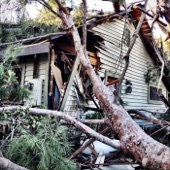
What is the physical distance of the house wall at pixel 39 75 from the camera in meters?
5.58

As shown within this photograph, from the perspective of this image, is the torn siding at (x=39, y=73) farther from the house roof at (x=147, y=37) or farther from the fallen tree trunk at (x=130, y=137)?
the house roof at (x=147, y=37)

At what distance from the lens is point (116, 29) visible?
8531 millimetres

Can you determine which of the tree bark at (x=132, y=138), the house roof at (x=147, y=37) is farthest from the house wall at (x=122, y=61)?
the tree bark at (x=132, y=138)

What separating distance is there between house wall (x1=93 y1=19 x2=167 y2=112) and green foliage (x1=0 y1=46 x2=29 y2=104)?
343 centimetres

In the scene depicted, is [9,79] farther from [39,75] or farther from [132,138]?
[39,75]

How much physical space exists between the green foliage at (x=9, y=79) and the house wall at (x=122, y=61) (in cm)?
343

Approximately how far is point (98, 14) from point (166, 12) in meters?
3.37

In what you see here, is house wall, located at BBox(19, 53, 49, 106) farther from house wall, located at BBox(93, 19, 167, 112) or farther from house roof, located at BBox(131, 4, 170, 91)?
house roof, located at BBox(131, 4, 170, 91)

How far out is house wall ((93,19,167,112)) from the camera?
7688 mm

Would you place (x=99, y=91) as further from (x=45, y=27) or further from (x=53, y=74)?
(x=45, y=27)

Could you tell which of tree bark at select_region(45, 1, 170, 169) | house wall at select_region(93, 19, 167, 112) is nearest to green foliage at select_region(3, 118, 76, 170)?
tree bark at select_region(45, 1, 170, 169)

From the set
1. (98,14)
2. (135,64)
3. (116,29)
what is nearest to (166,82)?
(135,64)

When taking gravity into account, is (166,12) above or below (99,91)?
above

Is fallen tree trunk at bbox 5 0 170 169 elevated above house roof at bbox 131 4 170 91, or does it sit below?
below
